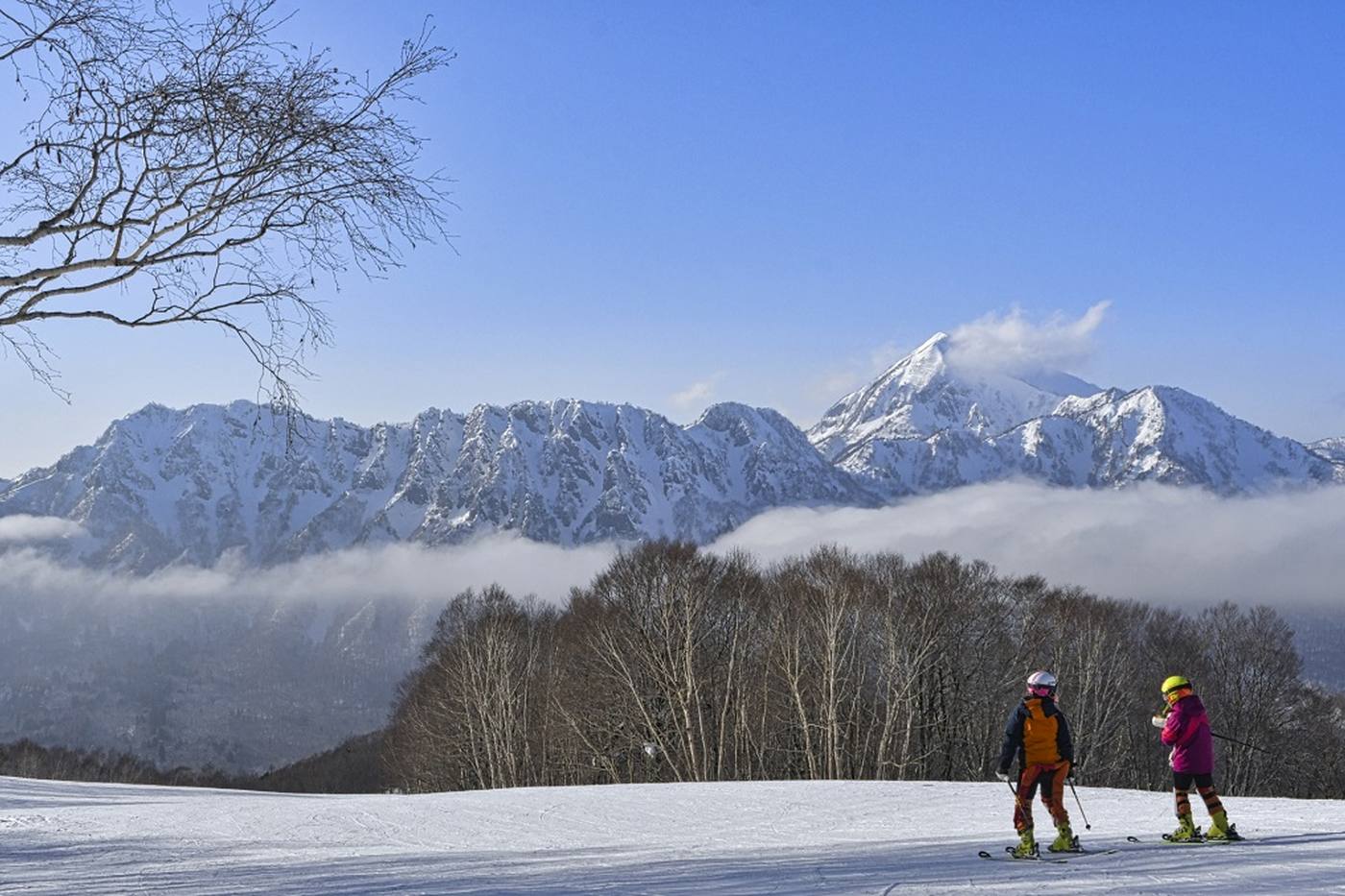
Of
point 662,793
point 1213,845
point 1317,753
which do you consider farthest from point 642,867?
point 1317,753

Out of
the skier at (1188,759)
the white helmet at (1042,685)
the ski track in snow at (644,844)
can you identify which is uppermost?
the white helmet at (1042,685)

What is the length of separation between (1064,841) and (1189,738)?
1.92 metres

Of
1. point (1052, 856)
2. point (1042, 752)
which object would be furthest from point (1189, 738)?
point (1052, 856)

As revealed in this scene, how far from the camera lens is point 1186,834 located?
1096cm

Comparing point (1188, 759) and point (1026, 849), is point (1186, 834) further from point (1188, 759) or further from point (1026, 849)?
point (1026, 849)

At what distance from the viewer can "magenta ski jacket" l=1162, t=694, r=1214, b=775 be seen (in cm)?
1098

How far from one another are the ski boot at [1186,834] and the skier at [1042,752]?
1.32 meters

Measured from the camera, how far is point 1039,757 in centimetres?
1045

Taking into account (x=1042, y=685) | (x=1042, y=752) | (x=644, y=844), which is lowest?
(x=644, y=844)

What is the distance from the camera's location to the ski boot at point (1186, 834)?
10.9 meters

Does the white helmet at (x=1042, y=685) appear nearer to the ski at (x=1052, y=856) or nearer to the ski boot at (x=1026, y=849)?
the ski boot at (x=1026, y=849)

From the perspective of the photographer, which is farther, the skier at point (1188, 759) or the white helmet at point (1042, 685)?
the skier at point (1188, 759)

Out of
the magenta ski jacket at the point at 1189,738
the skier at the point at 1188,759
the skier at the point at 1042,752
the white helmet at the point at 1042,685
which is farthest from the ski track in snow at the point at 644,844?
the white helmet at the point at 1042,685

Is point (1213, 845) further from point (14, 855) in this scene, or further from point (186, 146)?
point (14, 855)
